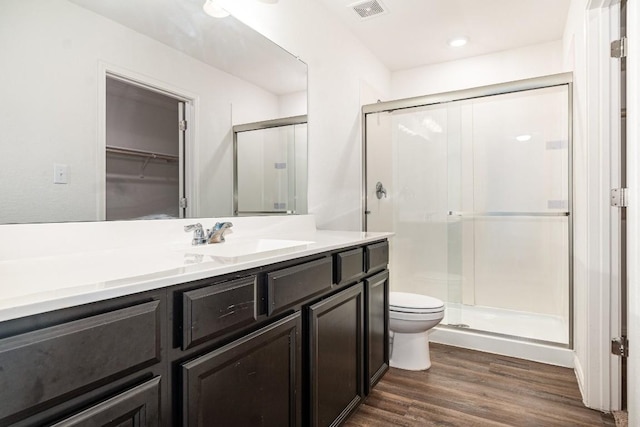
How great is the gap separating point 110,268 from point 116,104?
62 cm

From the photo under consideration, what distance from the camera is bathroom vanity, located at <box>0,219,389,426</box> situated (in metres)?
0.60

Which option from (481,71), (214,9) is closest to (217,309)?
(214,9)

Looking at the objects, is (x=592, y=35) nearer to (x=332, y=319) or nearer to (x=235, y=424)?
(x=332, y=319)

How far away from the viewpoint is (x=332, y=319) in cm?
147

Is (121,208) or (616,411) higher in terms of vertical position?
(121,208)

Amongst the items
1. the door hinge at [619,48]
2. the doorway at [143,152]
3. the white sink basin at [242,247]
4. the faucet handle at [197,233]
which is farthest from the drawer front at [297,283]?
the door hinge at [619,48]

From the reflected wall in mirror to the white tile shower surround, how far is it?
5.08 feet

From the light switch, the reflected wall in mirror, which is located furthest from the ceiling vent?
the light switch

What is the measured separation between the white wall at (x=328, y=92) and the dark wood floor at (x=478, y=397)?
1116 mm

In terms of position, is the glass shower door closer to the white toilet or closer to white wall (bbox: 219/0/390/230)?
white wall (bbox: 219/0/390/230)

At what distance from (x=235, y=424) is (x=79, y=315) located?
55 centimetres

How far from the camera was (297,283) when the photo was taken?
1247 millimetres

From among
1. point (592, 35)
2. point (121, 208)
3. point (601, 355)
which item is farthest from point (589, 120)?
point (121, 208)

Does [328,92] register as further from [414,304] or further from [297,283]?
[297,283]
